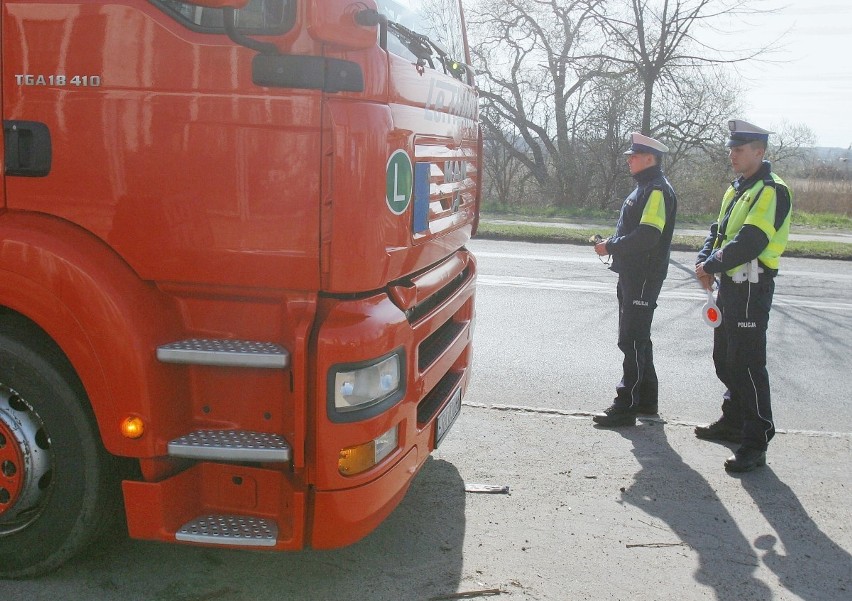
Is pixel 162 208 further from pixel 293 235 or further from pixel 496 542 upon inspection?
pixel 496 542

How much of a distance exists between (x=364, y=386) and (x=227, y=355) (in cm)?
48

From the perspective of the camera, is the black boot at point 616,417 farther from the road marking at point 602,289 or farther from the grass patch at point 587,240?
the grass patch at point 587,240

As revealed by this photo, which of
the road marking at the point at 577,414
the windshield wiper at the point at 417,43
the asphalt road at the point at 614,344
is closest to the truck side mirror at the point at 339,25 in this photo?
the windshield wiper at the point at 417,43

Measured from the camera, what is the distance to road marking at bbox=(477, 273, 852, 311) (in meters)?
9.48

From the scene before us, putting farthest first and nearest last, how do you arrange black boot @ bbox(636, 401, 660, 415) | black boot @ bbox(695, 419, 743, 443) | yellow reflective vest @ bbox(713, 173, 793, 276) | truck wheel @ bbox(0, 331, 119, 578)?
1. black boot @ bbox(636, 401, 660, 415)
2. black boot @ bbox(695, 419, 743, 443)
3. yellow reflective vest @ bbox(713, 173, 793, 276)
4. truck wheel @ bbox(0, 331, 119, 578)

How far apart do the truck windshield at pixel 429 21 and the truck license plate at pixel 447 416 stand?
1.54 meters

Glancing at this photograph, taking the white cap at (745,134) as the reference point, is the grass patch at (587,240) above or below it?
below

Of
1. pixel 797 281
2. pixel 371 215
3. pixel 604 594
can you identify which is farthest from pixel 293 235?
pixel 797 281

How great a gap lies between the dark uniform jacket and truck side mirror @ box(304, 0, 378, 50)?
2908mm

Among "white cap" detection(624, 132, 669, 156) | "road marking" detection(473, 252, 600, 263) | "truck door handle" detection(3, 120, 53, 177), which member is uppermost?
"white cap" detection(624, 132, 669, 156)

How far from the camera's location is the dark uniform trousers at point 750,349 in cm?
463

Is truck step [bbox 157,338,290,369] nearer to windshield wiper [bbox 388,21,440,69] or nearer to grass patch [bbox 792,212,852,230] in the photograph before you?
windshield wiper [bbox 388,21,440,69]

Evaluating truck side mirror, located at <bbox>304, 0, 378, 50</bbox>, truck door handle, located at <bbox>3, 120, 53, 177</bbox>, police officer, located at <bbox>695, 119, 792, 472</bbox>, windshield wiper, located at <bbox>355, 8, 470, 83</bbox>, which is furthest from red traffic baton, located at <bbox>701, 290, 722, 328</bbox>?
truck door handle, located at <bbox>3, 120, 53, 177</bbox>

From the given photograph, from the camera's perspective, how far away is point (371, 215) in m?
2.74
